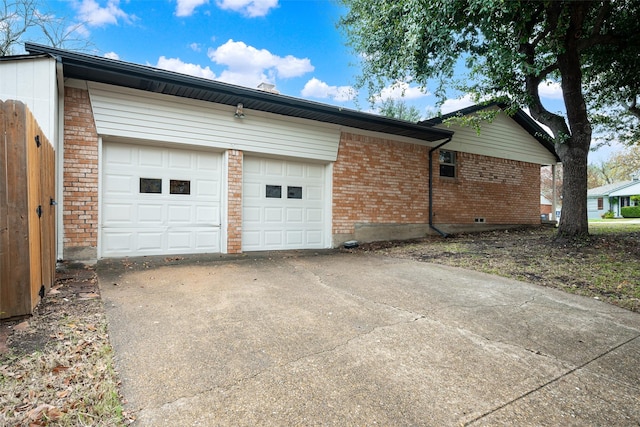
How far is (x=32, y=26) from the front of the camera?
12.3 meters

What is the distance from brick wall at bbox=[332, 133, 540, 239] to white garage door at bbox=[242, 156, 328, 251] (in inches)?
19.8

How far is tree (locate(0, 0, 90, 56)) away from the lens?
11.4 metres

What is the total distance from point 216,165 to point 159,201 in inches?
56.0

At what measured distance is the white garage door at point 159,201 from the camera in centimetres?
632

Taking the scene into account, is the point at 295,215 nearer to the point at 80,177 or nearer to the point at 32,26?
the point at 80,177

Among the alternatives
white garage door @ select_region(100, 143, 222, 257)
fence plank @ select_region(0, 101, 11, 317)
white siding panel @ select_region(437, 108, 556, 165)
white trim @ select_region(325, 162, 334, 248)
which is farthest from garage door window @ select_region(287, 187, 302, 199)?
fence plank @ select_region(0, 101, 11, 317)

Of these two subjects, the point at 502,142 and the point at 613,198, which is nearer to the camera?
the point at 502,142

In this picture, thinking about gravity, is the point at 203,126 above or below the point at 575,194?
above

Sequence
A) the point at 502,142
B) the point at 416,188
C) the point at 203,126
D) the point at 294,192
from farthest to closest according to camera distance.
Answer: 1. the point at 502,142
2. the point at 416,188
3. the point at 294,192
4. the point at 203,126

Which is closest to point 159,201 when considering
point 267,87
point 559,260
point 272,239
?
point 272,239

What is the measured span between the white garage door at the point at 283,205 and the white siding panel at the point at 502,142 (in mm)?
5160

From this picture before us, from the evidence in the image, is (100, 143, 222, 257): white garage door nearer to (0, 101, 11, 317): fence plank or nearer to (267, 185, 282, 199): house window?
(267, 185, 282, 199): house window

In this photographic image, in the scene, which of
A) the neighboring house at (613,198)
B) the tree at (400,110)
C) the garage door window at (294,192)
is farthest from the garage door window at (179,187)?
the neighboring house at (613,198)

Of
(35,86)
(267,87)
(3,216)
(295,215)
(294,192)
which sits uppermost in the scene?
(267,87)
